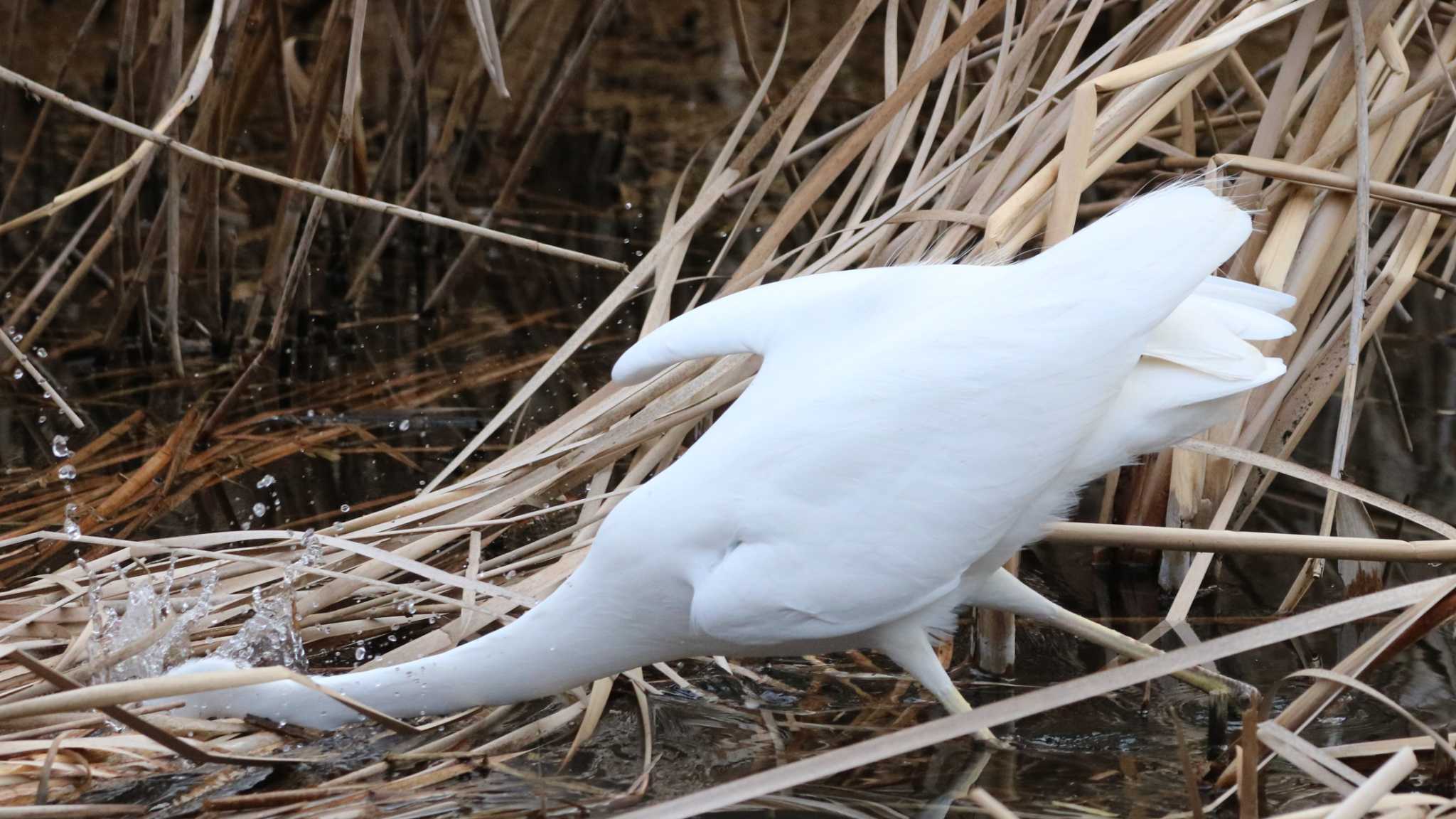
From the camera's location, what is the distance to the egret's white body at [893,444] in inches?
80.9

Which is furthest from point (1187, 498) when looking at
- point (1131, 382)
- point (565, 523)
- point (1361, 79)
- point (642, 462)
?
point (565, 523)

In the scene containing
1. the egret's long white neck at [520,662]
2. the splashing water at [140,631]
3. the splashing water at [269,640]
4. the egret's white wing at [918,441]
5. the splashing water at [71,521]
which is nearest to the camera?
the egret's white wing at [918,441]

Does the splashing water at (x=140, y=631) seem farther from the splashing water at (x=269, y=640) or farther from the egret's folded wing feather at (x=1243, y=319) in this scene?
the egret's folded wing feather at (x=1243, y=319)

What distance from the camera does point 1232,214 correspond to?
216 centimetres

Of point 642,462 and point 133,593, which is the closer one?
point 133,593

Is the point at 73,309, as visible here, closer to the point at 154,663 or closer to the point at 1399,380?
the point at 154,663

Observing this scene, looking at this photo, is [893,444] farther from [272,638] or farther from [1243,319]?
[272,638]

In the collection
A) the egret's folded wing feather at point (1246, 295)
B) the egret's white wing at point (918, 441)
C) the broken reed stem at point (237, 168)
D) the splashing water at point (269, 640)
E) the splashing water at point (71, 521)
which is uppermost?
the broken reed stem at point (237, 168)

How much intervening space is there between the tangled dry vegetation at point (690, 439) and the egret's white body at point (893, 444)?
17 cm

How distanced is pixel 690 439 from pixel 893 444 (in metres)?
1.35

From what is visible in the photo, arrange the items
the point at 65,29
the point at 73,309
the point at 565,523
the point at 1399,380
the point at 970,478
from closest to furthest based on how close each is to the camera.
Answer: the point at 970,478 → the point at 565,523 → the point at 1399,380 → the point at 73,309 → the point at 65,29

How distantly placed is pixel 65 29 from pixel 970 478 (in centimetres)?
658

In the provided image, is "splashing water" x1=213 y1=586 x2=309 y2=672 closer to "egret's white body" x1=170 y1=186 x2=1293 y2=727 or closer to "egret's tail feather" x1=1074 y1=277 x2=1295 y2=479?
"egret's white body" x1=170 y1=186 x2=1293 y2=727

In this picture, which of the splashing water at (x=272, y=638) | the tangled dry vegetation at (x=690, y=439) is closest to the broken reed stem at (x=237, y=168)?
the tangled dry vegetation at (x=690, y=439)
